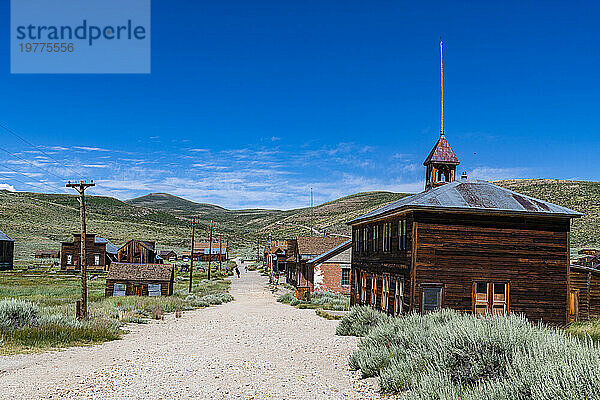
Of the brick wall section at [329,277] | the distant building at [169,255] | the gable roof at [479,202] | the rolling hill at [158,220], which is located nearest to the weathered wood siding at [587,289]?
the gable roof at [479,202]

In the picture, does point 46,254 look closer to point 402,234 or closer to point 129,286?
point 129,286

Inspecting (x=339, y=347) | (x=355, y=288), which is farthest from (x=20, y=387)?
(x=355, y=288)

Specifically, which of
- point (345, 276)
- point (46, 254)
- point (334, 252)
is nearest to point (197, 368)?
point (334, 252)

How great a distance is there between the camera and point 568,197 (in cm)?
9781

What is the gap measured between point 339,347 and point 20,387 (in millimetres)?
9594

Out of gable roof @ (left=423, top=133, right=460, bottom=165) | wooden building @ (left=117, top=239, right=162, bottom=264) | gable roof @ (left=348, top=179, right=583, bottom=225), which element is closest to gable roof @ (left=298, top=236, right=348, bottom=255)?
gable roof @ (left=423, top=133, right=460, bottom=165)

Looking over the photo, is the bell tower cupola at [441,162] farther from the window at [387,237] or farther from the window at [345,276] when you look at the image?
the window at [345,276]

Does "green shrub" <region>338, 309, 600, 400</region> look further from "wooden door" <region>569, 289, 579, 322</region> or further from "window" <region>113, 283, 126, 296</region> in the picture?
"window" <region>113, 283, 126, 296</region>

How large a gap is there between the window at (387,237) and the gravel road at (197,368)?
432cm

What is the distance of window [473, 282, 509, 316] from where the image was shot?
20000mm

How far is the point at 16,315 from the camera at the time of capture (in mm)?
18531

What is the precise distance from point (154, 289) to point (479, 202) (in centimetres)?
2481

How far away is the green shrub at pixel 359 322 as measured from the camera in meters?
20.3

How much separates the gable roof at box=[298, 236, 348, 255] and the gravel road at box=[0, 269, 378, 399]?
22305 mm
